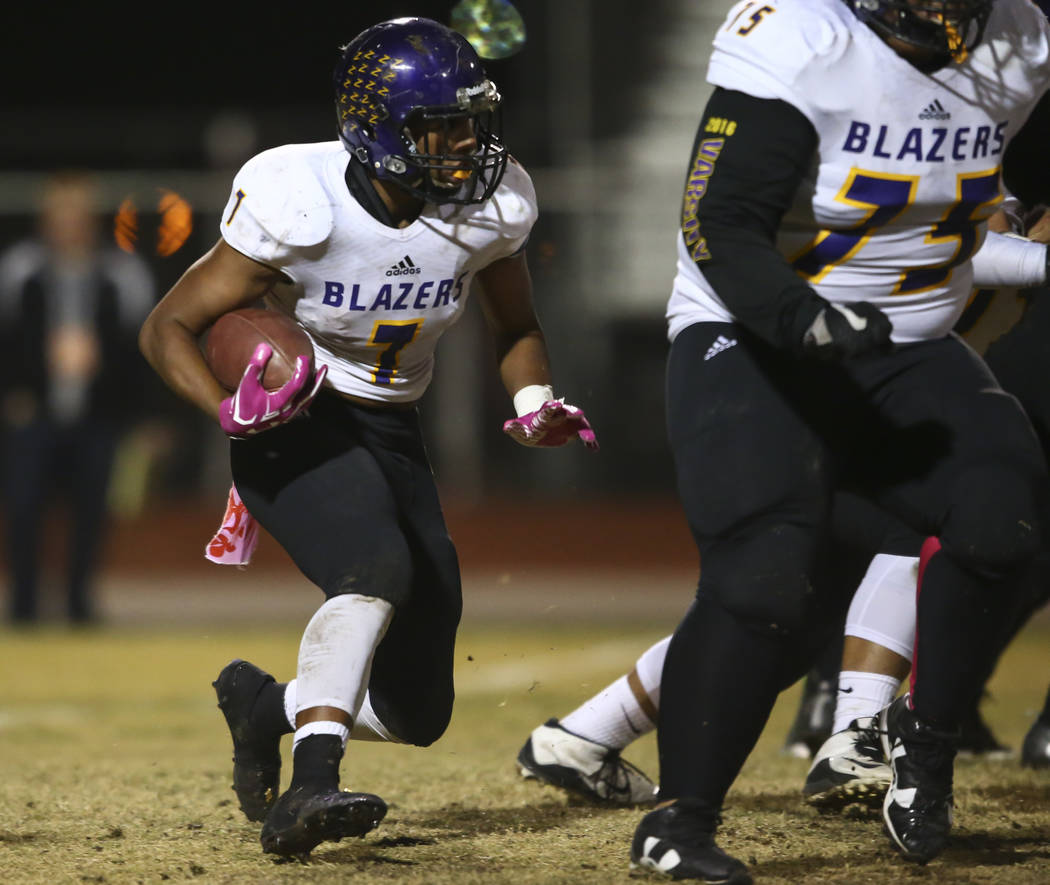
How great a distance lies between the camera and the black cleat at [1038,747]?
185 inches

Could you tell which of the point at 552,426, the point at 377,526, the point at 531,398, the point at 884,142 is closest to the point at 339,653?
the point at 377,526

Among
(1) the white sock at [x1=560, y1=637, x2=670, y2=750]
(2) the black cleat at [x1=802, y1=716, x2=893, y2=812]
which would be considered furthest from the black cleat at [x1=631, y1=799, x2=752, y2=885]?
→ (1) the white sock at [x1=560, y1=637, x2=670, y2=750]

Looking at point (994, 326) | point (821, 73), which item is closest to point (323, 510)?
point (821, 73)

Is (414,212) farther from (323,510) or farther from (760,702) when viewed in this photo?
(760,702)

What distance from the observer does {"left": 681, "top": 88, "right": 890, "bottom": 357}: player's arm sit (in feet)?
9.41

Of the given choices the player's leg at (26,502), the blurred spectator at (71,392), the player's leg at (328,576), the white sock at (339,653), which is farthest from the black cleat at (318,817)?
the player's leg at (26,502)

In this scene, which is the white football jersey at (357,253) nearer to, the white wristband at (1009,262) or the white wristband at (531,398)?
the white wristband at (531,398)

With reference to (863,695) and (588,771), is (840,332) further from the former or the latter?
(588,771)

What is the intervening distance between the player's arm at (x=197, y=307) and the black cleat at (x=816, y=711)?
7.25ft

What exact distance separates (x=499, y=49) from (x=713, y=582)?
6.26 feet

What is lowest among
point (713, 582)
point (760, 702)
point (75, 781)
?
point (75, 781)

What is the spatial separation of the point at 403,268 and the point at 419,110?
34 centimetres

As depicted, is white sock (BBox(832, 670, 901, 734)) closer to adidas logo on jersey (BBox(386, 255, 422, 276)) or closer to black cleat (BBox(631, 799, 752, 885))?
black cleat (BBox(631, 799, 752, 885))

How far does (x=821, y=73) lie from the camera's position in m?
2.95
